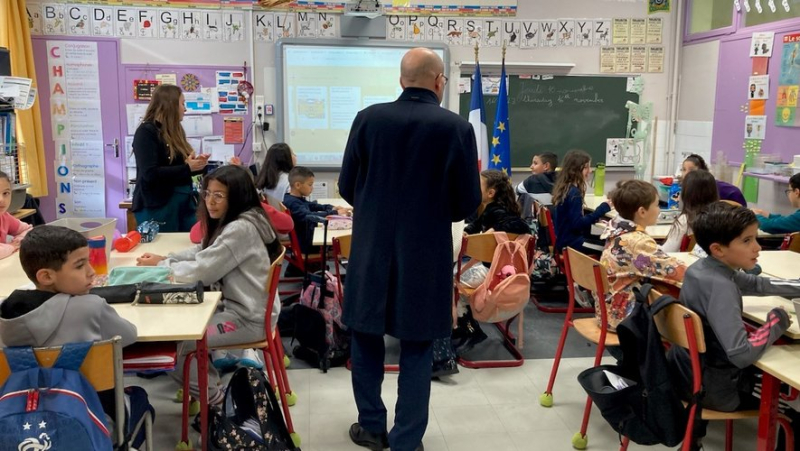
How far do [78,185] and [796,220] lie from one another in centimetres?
558

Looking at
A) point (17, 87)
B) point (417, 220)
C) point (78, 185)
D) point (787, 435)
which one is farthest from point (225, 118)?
point (787, 435)

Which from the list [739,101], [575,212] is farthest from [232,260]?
[739,101]

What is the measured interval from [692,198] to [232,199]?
93.1 inches

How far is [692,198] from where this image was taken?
362 centimetres

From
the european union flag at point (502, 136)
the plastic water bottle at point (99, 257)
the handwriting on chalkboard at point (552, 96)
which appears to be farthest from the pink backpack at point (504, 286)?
the handwriting on chalkboard at point (552, 96)

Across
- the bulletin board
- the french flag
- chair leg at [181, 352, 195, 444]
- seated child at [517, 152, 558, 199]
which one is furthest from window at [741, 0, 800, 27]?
chair leg at [181, 352, 195, 444]

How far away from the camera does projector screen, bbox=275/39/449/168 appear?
20.2ft

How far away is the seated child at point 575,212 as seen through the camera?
14.7ft

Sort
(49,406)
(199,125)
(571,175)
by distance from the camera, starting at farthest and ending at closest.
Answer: (199,125) → (571,175) → (49,406)

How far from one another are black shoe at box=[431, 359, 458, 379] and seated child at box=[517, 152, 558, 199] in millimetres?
2202

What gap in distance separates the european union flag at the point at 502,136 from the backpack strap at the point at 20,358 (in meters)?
4.72

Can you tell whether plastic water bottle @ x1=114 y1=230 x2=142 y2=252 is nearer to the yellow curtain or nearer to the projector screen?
the yellow curtain

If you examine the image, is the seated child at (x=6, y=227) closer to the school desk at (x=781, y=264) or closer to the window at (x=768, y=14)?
the school desk at (x=781, y=264)

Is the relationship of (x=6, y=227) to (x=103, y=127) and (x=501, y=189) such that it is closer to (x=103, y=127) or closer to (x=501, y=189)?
(x=501, y=189)
